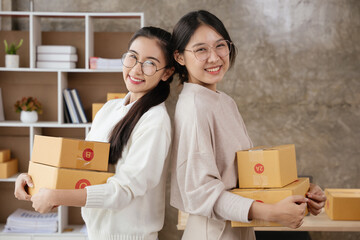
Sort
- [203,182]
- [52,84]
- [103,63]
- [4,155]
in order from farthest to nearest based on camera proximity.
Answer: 1. [52,84]
2. [4,155]
3. [103,63]
4. [203,182]

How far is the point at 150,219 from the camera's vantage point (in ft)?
4.64

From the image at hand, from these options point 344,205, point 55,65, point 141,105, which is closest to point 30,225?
point 55,65

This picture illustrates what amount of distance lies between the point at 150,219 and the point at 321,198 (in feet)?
2.16

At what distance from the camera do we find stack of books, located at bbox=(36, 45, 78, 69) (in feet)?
10.7

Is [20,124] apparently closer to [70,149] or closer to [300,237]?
[70,149]

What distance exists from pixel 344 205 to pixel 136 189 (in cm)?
186

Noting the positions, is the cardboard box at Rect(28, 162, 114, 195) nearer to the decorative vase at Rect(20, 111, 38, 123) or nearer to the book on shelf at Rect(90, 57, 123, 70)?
the book on shelf at Rect(90, 57, 123, 70)

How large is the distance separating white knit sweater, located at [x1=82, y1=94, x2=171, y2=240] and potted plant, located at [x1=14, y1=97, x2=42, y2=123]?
80.9 inches

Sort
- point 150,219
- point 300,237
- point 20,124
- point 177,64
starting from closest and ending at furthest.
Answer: point 150,219 < point 177,64 < point 300,237 < point 20,124

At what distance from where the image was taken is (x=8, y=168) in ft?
10.8

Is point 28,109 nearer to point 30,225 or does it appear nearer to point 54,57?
point 54,57

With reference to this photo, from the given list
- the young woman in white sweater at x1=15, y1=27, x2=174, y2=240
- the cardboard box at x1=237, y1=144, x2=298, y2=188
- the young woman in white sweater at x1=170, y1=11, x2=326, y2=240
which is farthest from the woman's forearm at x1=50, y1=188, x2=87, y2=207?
the cardboard box at x1=237, y1=144, x2=298, y2=188

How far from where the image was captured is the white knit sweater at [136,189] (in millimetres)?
1296

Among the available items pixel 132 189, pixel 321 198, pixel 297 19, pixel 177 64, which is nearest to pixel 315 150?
pixel 297 19
